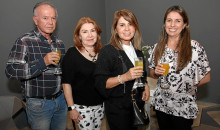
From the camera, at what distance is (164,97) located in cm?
181

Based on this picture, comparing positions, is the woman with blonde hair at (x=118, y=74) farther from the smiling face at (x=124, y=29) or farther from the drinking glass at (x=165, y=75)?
the drinking glass at (x=165, y=75)

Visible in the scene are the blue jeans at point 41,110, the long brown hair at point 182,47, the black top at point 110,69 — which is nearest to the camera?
the black top at point 110,69

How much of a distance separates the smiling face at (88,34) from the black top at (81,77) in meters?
0.16

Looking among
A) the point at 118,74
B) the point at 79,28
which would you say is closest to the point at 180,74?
the point at 118,74

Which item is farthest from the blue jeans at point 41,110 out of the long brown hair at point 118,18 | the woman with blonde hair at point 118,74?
the long brown hair at point 118,18

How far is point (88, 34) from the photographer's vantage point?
1.86 meters

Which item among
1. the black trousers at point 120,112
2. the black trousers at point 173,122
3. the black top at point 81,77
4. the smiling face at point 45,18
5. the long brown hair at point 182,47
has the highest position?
the smiling face at point 45,18

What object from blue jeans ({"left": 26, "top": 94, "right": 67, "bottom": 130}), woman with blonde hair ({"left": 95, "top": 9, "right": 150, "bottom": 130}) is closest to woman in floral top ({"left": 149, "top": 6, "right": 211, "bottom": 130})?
woman with blonde hair ({"left": 95, "top": 9, "right": 150, "bottom": 130})

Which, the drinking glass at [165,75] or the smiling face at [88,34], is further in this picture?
the smiling face at [88,34]

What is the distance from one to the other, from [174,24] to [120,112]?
104 centimetres

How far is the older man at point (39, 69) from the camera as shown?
171 cm

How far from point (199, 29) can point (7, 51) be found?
162 inches

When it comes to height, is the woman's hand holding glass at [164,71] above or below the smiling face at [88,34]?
below

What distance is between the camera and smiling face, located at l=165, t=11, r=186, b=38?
69.1 inches
